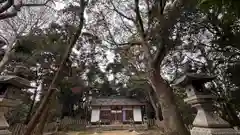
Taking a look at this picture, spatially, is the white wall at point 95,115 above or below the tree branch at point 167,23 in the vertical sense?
below

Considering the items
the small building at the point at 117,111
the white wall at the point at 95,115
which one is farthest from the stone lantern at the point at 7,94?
the small building at the point at 117,111

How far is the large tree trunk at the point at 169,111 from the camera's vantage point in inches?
185

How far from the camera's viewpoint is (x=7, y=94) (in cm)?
310

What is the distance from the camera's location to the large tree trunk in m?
4.70

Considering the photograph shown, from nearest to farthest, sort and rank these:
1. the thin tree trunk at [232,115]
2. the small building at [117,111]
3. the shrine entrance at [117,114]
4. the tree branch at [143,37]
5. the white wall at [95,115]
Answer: the tree branch at [143,37], the thin tree trunk at [232,115], the white wall at [95,115], the small building at [117,111], the shrine entrance at [117,114]

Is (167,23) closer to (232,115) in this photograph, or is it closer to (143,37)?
(143,37)

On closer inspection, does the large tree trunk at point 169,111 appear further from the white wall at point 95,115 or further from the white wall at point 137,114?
the white wall at point 95,115

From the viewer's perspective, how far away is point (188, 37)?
817cm

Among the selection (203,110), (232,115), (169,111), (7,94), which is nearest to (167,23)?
(169,111)

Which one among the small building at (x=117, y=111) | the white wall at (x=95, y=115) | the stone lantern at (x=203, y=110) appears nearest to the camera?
the stone lantern at (x=203, y=110)

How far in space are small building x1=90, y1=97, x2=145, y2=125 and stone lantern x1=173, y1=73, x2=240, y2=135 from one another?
19438 mm

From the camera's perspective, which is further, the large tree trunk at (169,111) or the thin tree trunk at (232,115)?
the thin tree trunk at (232,115)

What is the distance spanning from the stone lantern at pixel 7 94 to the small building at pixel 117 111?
1936 cm

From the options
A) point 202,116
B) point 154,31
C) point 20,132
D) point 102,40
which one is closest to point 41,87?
point 20,132
